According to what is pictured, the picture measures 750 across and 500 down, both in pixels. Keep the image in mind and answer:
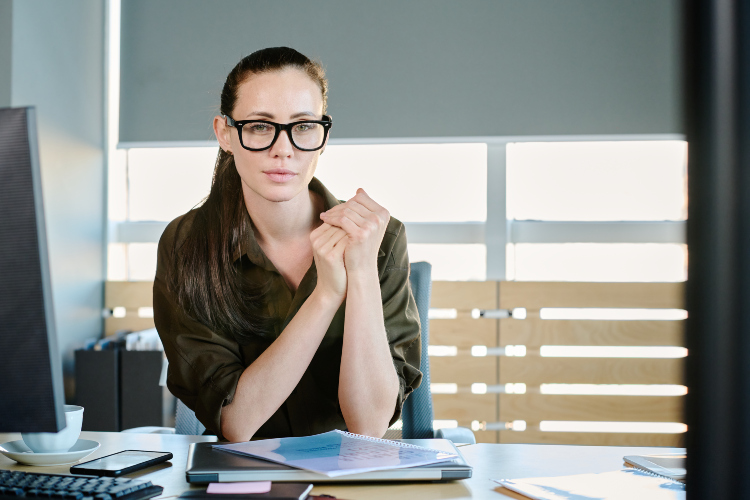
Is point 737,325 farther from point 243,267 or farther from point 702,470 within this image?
point 243,267

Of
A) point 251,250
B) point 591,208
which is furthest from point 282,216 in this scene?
point 591,208

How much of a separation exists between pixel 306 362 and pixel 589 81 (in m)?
2.72

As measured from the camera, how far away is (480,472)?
0.96 meters

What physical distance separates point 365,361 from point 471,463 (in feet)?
1.27

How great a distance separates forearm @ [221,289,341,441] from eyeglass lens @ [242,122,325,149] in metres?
0.38

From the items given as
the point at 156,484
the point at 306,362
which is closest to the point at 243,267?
the point at 306,362

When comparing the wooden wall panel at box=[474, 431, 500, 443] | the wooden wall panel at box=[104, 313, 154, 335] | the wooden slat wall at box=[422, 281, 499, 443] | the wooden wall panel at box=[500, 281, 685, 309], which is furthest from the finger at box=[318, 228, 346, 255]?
the wooden wall panel at box=[104, 313, 154, 335]

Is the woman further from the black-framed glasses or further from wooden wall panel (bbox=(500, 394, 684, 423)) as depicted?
wooden wall panel (bbox=(500, 394, 684, 423))

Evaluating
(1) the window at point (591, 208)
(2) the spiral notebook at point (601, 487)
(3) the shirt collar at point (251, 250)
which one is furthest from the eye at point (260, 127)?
(1) the window at point (591, 208)

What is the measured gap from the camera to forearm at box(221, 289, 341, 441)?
51.4 inches

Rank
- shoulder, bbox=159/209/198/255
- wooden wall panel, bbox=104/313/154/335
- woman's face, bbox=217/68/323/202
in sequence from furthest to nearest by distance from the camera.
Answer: wooden wall panel, bbox=104/313/154/335, shoulder, bbox=159/209/198/255, woman's face, bbox=217/68/323/202

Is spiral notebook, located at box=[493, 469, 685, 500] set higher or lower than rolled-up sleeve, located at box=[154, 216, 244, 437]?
lower

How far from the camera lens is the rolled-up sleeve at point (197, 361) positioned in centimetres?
131

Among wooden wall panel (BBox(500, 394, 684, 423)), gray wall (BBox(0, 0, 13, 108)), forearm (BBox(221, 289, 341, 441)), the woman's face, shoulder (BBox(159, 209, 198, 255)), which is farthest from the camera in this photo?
wooden wall panel (BBox(500, 394, 684, 423))
